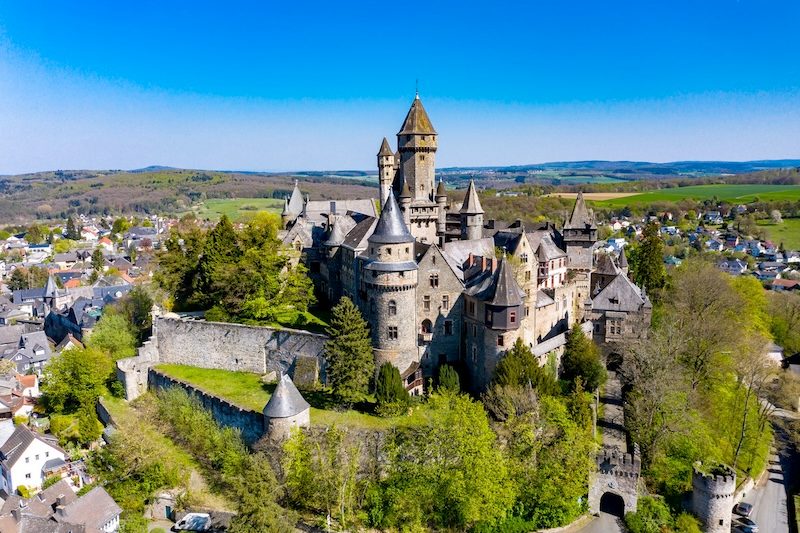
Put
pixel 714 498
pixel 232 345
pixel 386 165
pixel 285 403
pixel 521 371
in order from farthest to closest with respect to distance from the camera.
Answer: pixel 386 165
pixel 232 345
pixel 521 371
pixel 285 403
pixel 714 498

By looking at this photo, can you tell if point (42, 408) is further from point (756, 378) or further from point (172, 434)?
point (756, 378)

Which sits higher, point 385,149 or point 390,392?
point 385,149

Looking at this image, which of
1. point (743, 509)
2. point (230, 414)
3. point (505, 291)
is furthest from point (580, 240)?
point (230, 414)

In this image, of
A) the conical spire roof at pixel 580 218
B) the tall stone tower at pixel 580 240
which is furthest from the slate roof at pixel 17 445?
the conical spire roof at pixel 580 218

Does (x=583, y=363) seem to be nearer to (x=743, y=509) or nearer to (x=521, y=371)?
(x=521, y=371)

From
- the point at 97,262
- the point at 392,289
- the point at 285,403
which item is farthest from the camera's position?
the point at 97,262

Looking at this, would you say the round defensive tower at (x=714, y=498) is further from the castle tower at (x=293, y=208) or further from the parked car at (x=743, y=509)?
the castle tower at (x=293, y=208)

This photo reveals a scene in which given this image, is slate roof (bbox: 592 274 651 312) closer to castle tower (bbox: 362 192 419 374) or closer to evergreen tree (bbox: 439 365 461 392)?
evergreen tree (bbox: 439 365 461 392)

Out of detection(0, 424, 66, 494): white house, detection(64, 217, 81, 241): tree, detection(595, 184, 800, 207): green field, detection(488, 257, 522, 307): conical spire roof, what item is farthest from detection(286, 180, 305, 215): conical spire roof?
detection(595, 184, 800, 207): green field
